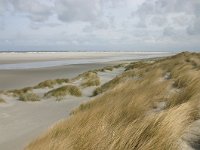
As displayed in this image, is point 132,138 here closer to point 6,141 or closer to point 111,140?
point 111,140

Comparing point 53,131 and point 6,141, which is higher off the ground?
point 53,131

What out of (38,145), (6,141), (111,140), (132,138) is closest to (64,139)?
(38,145)

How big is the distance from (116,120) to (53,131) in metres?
0.96

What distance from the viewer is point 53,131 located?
15.6 feet

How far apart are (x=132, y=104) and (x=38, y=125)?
7.83 feet

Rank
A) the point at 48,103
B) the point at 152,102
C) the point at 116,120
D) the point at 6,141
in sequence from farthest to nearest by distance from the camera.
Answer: the point at 48,103 → the point at 152,102 → the point at 6,141 → the point at 116,120

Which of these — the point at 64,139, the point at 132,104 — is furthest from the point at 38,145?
the point at 132,104

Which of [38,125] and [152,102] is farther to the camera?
[38,125]

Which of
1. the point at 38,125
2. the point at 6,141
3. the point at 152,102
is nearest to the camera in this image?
the point at 6,141

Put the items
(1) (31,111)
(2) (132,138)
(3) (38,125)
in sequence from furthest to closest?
1. (1) (31,111)
2. (3) (38,125)
3. (2) (132,138)

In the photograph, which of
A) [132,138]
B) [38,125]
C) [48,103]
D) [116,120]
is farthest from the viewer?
[48,103]

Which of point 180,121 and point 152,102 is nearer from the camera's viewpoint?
point 180,121

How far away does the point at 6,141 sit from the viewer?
598 centimetres

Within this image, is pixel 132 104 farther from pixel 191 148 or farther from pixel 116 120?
pixel 191 148
